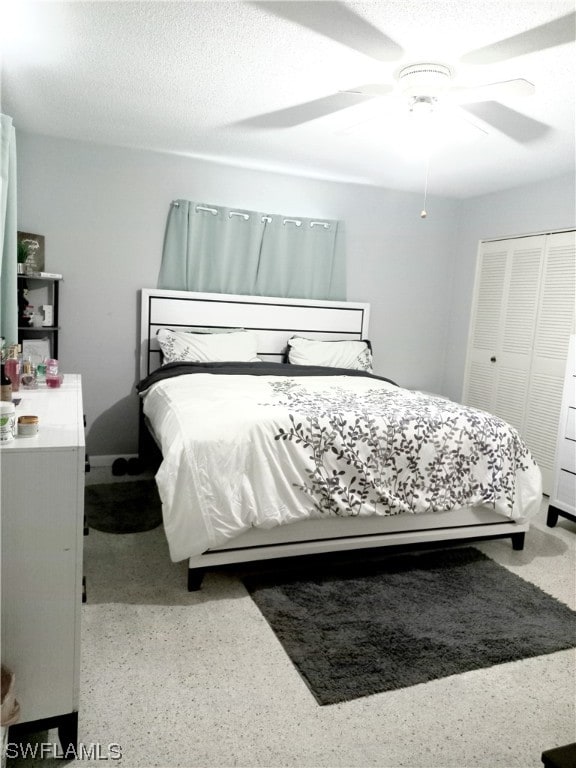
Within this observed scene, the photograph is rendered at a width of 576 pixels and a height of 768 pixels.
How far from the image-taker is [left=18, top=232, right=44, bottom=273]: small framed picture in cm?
347

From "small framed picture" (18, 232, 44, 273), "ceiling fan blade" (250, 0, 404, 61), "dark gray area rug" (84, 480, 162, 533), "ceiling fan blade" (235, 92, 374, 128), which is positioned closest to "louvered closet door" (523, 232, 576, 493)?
"ceiling fan blade" (235, 92, 374, 128)

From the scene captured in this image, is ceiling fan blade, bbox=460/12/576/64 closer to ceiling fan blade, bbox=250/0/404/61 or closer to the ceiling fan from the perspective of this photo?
the ceiling fan

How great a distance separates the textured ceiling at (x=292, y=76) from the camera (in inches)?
79.6

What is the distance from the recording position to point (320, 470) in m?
2.49

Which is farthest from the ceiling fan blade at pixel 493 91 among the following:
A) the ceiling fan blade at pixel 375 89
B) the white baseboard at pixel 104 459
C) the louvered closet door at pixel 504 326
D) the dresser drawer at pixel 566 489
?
the white baseboard at pixel 104 459

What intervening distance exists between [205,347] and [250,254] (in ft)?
3.08

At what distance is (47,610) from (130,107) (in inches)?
106

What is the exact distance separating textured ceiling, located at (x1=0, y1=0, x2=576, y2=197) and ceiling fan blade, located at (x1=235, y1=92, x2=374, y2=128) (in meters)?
0.01

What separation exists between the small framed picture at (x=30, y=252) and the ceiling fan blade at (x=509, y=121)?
108 inches

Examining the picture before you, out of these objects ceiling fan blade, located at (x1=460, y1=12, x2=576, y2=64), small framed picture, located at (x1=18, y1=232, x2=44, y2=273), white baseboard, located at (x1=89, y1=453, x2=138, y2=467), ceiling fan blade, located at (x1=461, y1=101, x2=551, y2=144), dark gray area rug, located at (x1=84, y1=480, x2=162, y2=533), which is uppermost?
ceiling fan blade, located at (x1=461, y1=101, x2=551, y2=144)

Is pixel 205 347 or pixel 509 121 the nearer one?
pixel 509 121

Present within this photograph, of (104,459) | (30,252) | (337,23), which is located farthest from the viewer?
(104,459)

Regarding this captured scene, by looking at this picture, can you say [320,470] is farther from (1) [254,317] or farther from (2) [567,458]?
(1) [254,317]

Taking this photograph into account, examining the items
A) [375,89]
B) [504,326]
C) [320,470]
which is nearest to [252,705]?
[320,470]
